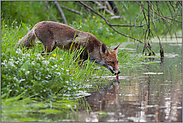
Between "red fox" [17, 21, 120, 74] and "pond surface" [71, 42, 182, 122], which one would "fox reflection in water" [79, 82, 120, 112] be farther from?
"red fox" [17, 21, 120, 74]

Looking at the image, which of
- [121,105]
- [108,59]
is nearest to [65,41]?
[108,59]

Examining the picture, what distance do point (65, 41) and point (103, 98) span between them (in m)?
3.64

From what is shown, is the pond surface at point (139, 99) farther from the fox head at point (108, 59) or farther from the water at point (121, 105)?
the fox head at point (108, 59)

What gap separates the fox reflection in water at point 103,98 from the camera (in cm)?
517

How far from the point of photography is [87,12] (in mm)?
18797

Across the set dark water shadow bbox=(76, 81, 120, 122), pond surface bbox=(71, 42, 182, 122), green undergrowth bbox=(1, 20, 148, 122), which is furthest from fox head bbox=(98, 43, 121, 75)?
green undergrowth bbox=(1, 20, 148, 122)

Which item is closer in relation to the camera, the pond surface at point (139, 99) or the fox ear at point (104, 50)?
the pond surface at point (139, 99)

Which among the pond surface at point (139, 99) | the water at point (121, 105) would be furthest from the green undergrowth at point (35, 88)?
the pond surface at point (139, 99)

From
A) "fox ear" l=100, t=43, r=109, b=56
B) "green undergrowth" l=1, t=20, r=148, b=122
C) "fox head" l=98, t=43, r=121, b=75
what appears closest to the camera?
"green undergrowth" l=1, t=20, r=148, b=122

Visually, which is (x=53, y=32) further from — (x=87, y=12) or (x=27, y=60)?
(x=87, y=12)

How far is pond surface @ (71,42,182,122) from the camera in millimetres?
4559

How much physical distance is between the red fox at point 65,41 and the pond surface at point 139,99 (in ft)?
2.09

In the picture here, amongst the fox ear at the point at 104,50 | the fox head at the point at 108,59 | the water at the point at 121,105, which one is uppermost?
the fox ear at the point at 104,50

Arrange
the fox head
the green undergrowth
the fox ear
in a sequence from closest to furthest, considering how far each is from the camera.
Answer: the green undergrowth
the fox head
the fox ear
